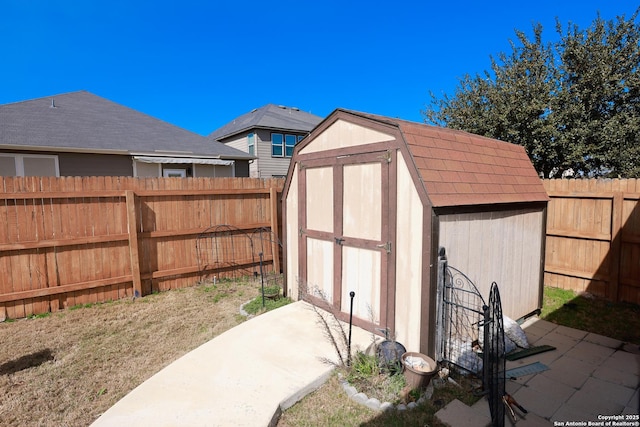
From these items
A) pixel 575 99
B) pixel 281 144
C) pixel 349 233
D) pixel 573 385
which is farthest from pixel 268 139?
pixel 573 385

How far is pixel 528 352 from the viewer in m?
4.04

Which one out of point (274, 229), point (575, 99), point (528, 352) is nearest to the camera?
point (528, 352)

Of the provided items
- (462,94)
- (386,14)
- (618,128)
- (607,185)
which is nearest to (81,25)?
(386,14)

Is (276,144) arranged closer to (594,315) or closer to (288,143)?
(288,143)

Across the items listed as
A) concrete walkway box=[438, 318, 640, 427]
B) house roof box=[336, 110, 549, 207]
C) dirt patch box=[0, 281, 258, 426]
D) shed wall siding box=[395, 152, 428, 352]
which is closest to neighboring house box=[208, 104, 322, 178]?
dirt patch box=[0, 281, 258, 426]

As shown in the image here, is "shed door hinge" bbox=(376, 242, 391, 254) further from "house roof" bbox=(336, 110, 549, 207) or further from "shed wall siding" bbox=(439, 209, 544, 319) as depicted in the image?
"house roof" bbox=(336, 110, 549, 207)

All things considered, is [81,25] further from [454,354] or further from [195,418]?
[454,354]

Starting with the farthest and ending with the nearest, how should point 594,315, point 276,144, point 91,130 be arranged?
1. point 276,144
2. point 91,130
3. point 594,315

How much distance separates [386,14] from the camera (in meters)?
11.0

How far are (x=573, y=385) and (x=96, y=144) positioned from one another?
1305cm

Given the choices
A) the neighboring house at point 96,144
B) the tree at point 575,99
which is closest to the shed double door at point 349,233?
the tree at point 575,99

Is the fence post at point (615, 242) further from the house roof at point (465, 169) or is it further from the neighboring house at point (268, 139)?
the neighboring house at point (268, 139)

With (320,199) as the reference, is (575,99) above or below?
above

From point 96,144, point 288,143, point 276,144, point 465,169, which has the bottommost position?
point 465,169
